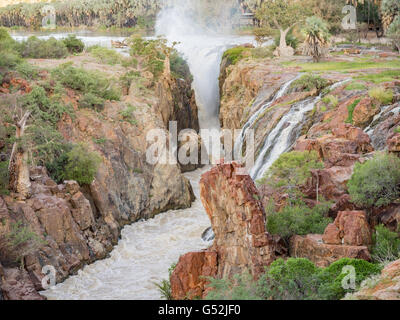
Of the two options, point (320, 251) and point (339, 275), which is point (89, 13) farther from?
point (339, 275)

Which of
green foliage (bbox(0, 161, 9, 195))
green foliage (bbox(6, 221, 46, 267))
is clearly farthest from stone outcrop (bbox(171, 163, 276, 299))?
green foliage (bbox(0, 161, 9, 195))

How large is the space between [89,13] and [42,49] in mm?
46119

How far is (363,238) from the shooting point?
1552cm

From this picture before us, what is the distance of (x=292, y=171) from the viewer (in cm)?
1958

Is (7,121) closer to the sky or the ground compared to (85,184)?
closer to the sky

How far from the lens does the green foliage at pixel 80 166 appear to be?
2458 cm

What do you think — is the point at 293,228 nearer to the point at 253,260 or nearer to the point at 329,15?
the point at 253,260

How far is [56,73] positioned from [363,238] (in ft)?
68.9

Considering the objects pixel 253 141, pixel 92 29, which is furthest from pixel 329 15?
pixel 253 141

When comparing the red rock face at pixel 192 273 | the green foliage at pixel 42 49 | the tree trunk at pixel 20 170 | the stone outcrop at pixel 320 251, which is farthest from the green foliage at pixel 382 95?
the green foliage at pixel 42 49

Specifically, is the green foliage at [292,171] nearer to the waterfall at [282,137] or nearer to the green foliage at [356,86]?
the waterfall at [282,137]

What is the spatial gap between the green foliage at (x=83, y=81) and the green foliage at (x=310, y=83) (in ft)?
35.4

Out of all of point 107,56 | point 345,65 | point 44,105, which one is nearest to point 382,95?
point 345,65
